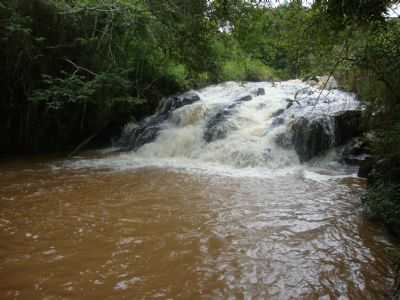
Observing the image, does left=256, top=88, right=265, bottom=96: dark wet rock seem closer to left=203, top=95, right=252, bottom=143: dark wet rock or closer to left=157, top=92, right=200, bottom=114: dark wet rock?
left=203, top=95, right=252, bottom=143: dark wet rock

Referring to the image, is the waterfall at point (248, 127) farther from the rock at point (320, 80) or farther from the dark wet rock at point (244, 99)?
the rock at point (320, 80)

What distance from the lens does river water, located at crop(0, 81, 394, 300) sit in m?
3.01

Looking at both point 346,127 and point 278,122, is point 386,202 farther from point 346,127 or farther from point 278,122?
point 278,122

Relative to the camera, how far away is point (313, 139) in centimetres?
841

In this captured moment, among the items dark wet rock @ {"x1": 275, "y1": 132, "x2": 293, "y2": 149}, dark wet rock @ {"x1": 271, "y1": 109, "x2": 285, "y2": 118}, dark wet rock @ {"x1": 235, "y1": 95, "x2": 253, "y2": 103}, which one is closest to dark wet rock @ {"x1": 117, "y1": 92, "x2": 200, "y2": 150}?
dark wet rock @ {"x1": 235, "y1": 95, "x2": 253, "y2": 103}

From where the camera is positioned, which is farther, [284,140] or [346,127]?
[284,140]

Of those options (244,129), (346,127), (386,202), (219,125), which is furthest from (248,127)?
(386,202)

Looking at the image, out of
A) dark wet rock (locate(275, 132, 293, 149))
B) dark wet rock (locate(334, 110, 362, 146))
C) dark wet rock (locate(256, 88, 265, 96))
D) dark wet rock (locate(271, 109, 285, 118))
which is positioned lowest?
dark wet rock (locate(275, 132, 293, 149))

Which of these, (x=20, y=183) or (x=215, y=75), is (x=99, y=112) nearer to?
(x=20, y=183)

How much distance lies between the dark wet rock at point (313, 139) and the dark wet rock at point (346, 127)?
7.5 inches

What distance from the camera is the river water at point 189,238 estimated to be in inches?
118

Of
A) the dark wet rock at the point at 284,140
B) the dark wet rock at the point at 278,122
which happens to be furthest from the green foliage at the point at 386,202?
the dark wet rock at the point at 278,122

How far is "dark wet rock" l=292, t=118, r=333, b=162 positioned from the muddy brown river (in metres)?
1.94

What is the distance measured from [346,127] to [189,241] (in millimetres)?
5906
